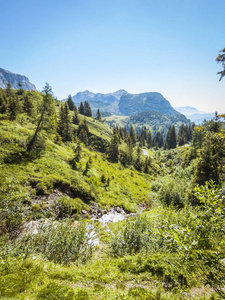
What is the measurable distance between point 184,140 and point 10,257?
383 ft

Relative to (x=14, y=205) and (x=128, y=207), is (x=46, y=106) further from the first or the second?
(x=128, y=207)

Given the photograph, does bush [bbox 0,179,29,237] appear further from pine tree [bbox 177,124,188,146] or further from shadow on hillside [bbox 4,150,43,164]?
pine tree [bbox 177,124,188,146]

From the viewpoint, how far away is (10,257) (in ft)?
19.5

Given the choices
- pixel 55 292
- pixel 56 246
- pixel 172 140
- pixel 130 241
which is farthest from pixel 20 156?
pixel 172 140

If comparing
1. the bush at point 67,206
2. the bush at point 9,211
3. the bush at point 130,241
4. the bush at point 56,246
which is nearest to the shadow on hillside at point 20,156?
the bush at point 67,206

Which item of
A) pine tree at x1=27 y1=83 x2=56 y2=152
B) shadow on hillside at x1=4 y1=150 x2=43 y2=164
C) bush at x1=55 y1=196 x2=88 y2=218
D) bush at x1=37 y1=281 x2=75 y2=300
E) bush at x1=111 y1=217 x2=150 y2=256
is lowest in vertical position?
bush at x1=55 y1=196 x2=88 y2=218

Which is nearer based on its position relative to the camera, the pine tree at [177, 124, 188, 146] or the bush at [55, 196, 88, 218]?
the bush at [55, 196, 88, 218]

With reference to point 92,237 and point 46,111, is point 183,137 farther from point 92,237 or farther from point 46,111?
point 92,237

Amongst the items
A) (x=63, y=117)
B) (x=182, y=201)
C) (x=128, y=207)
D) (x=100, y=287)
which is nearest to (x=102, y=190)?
(x=128, y=207)

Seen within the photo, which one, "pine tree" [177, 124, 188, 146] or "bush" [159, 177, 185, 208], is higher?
"pine tree" [177, 124, 188, 146]

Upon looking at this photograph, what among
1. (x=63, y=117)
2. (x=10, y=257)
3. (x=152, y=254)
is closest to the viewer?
(x=10, y=257)

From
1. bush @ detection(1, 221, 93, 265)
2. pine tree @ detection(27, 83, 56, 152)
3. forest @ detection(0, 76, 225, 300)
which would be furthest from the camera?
pine tree @ detection(27, 83, 56, 152)

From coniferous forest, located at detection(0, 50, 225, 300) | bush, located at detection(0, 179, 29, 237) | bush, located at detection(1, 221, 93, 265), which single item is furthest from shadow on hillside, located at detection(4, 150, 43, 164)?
bush, located at detection(1, 221, 93, 265)

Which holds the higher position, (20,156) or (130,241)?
(20,156)
